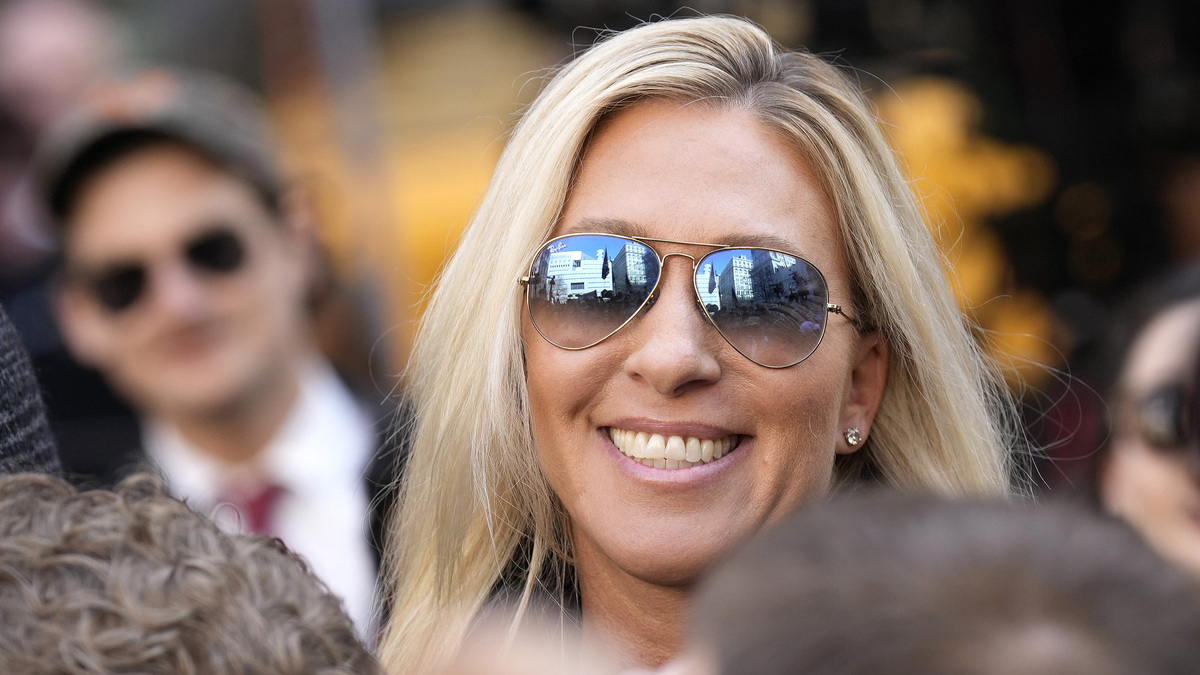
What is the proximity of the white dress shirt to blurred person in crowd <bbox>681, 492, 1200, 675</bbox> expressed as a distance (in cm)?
197

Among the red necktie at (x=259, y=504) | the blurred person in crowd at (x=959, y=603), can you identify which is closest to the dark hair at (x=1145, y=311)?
the blurred person in crowd at (x=959, y=603)

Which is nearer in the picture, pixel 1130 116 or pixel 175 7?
pixel 175 7

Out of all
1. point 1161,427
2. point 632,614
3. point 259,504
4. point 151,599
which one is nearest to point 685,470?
point 632,614

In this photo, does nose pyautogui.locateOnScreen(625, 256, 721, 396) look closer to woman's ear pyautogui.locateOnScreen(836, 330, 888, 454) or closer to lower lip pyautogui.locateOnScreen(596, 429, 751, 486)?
lower lip pyautogui.locateOnScreen(596, 429, 751, 486)

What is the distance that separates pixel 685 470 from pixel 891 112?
401cm

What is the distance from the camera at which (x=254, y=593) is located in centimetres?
115

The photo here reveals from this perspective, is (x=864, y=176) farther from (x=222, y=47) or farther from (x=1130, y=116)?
(x=1130, y=116)

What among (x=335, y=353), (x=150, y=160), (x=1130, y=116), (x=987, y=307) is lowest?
(x=335, y=353)

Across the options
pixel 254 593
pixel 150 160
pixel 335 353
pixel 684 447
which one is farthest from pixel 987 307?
pixel 254 593

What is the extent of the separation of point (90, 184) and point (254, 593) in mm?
2774

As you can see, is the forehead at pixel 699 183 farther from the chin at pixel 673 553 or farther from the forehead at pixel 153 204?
the forehead at pixel 153 204

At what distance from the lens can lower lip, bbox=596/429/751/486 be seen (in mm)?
1707

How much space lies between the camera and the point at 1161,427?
2379 millimetres

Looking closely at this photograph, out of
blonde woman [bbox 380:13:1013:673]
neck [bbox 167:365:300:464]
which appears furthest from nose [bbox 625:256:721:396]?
neck [bbox 167:365:300:464]
